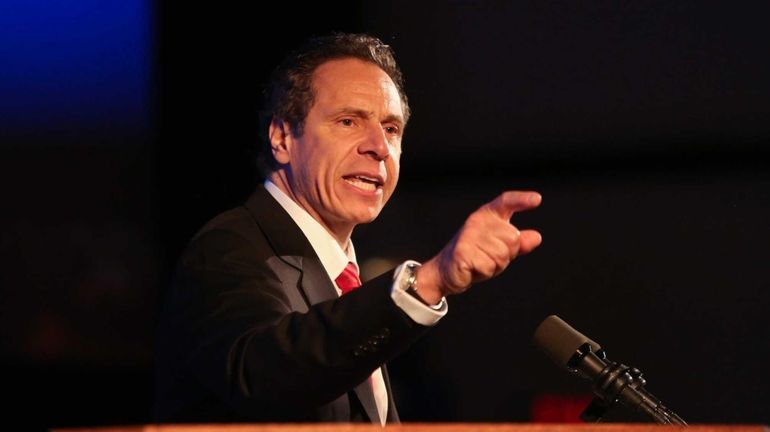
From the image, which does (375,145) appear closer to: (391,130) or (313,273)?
(391,130)

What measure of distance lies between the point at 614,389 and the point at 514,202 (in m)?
0.39

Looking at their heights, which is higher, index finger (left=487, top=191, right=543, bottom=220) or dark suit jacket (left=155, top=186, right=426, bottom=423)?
index finger (left=487, top=191, right=543, bottom=220)

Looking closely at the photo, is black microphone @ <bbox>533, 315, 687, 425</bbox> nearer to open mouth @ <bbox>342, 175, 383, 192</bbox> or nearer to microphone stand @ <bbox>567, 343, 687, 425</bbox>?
microphone stand @ <bbox>567, 343, 687, 425</bbox>

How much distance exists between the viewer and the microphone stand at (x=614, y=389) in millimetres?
1304

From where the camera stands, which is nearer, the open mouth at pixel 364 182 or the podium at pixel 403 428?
the podium at pixel 403 428

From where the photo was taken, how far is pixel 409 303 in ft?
3.77

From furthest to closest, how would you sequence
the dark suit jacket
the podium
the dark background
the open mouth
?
the dark background, the open mouth, the dark suit jacket, the podium

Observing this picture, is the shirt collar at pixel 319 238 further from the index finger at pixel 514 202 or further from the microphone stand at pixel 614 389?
the index finger at pixel 514 202

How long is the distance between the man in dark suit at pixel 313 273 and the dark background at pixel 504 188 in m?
0.56

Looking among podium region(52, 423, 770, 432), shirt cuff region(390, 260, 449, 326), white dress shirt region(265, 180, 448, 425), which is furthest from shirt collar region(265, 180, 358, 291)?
podium region(52, 423, 770, 432)

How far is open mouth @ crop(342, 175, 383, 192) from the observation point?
1750mm

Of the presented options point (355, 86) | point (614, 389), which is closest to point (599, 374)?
point (614, 389)

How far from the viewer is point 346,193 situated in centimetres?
173

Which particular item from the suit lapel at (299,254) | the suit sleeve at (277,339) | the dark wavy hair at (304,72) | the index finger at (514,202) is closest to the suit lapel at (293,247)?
the suit lapel at (299,254)
